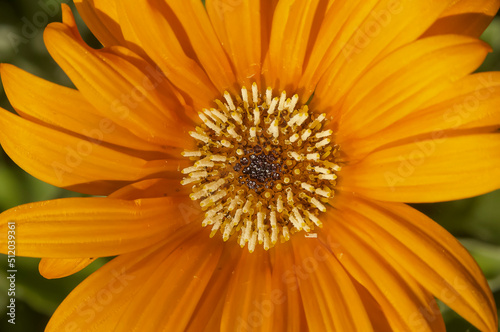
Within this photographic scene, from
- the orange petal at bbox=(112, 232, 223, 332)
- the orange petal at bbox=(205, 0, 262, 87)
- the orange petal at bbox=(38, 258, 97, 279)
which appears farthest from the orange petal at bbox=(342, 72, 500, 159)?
the orange petal at bbox=(38, 258, 97, 279)

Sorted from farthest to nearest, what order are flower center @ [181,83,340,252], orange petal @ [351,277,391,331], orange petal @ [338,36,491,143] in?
flower center @ [181,83,340,252], orange petal @ [351,277,391,331], orange petal @ [338,36,491,143]

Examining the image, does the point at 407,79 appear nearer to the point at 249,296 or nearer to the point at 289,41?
the point at 289,41

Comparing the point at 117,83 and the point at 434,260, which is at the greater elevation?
the point at 117,83

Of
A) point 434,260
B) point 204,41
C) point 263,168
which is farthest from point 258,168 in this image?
point 434,260

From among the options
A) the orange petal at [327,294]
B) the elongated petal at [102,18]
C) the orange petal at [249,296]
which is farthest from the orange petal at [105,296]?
the elongated petal at [102,18]

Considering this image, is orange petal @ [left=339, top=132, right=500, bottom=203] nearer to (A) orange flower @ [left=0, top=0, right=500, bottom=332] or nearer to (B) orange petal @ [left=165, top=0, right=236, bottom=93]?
(A) orange flower @ [left=0, top=0, right=500, bottom=332]
